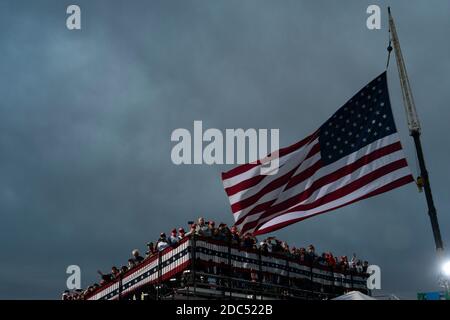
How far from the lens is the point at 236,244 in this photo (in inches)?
797

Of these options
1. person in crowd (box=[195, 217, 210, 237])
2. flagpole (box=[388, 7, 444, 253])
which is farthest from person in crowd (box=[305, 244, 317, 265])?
flagpole (box=[388, 7, 444, 253])

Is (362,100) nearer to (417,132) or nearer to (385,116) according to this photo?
(385,116)

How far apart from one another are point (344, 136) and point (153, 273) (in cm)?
951

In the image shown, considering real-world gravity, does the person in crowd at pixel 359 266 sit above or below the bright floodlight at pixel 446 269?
above

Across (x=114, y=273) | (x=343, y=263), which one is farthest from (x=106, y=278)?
(x=343, y=263)

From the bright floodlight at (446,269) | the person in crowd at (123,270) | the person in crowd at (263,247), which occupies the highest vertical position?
the person in crowd at (263,247)

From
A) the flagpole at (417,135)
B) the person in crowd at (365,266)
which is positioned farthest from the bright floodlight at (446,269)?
the person in crowd at (365,266)

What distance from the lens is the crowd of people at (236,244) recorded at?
19609mm

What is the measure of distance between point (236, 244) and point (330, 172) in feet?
24.1

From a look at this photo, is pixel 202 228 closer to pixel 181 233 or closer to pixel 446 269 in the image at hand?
pixel 181 233

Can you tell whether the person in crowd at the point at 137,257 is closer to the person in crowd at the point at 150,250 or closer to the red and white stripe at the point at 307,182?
the person in crowd at the point at 150,250
